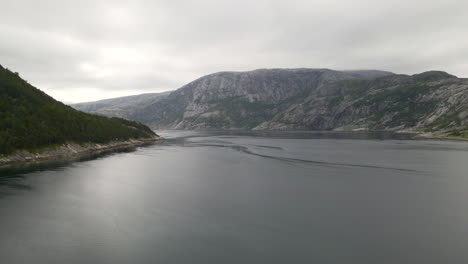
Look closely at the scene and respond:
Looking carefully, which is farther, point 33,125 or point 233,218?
point 33,125

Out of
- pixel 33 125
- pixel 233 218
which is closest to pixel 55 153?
pixel 33 125

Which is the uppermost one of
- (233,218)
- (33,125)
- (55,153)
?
(33,125)

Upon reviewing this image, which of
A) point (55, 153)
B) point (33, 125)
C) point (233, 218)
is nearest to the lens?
point (233, 218)

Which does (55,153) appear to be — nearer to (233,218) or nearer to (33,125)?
(33,125)

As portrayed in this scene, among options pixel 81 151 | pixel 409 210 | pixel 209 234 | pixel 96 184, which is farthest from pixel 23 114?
pixel 409 210

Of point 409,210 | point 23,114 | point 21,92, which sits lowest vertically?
point 409,210

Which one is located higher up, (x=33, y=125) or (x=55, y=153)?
(x=33, y=125)

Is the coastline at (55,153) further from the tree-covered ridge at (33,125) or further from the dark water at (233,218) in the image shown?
the dark water at (233,218)

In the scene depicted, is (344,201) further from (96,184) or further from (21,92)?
(21,92)

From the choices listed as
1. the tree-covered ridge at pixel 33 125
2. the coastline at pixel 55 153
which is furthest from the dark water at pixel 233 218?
the tree-covered ridge at pixel 33 125
